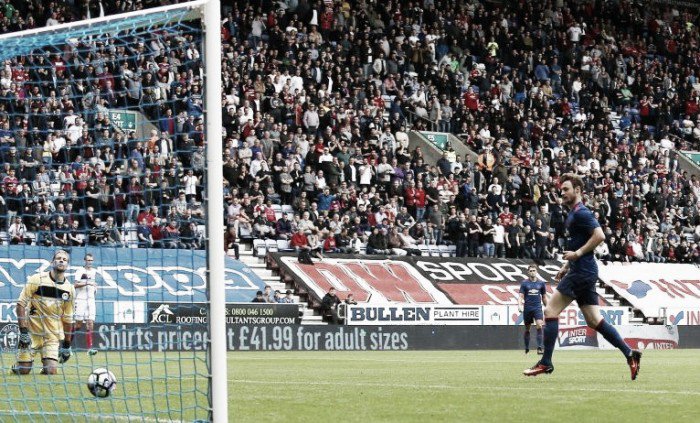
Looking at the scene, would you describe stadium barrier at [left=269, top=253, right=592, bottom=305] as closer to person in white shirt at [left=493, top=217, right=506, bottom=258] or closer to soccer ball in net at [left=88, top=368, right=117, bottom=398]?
person in white shirt at [left=493, top=217, right=506, bottom=258]

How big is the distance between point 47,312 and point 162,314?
1045 cm

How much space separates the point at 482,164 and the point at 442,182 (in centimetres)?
199

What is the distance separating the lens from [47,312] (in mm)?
15617

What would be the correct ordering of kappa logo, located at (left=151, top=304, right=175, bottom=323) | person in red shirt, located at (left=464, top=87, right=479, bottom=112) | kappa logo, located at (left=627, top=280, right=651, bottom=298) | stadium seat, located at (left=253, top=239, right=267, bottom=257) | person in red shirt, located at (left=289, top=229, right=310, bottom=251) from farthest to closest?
person in red shirt, located at (left=464, top=87, right=479, bottom=112), kappa logo, located at (left=627, top=280, right=651, bottom=298), person in red shirt, located at (left=289, top=229, right=310, bottom=251), stadium seat, located at (left=253, top=239, right=267, bottom=257), kappa logo, located at (left=151, top=304, right=175, bottom=323)

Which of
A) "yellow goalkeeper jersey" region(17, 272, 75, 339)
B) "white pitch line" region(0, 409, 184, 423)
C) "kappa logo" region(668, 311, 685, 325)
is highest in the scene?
"yellow goalkeeper jersey" region(17, 272, 75, 339)

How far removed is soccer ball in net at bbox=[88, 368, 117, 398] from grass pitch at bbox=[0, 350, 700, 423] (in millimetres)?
103

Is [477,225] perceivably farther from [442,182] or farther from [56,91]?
[56,91]

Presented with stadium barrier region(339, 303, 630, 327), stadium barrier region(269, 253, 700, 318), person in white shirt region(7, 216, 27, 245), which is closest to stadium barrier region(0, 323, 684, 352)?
stadium barrier region(339, 303, 630, 327)

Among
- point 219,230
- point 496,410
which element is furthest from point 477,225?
point 219,230

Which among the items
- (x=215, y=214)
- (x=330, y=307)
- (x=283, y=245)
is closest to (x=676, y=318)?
(x=330, y=307)

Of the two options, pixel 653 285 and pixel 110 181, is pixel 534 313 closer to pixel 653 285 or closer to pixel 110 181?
pixel 110 181

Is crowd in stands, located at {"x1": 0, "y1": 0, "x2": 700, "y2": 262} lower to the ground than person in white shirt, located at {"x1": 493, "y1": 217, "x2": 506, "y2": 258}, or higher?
higher

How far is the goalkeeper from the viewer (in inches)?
592

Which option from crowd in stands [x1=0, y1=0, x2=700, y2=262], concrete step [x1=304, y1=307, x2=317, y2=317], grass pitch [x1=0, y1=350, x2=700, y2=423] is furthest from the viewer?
crowd in stands [x1=0, y1=0, x2=700, y2=262]
